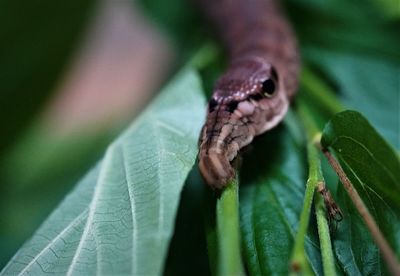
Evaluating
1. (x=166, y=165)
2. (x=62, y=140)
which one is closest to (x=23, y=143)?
(x=62, y=140)

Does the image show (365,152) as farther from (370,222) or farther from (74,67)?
(74,67)

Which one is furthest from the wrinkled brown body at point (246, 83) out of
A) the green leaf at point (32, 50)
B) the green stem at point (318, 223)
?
the green leaf at point (32, 50)

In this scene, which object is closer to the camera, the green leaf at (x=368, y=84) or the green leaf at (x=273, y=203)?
the green leaf at (x=273, y=203)

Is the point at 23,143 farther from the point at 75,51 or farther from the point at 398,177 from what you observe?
the point at 398,177

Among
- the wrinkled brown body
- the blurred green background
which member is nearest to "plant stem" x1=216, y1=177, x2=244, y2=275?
the wrinkled brown body

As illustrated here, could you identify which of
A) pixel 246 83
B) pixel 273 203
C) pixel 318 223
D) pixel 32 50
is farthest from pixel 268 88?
pixel 32 50

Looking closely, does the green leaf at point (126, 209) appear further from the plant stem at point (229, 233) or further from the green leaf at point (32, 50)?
the green leaf at point (32, 50)

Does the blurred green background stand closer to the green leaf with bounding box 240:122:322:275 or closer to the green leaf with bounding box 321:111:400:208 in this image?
the green leaf with bounding box 240:122:322:275
